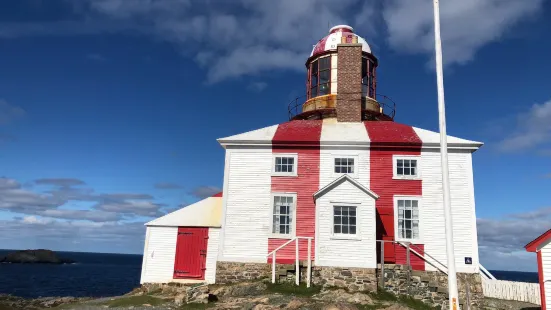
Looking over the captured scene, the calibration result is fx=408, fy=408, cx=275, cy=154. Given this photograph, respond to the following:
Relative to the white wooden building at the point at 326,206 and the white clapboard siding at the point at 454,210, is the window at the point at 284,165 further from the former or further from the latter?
the white clapboard siding at the point at 454,210

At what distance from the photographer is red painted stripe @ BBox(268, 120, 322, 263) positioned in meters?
17.8

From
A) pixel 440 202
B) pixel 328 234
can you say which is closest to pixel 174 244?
pixel 328 234

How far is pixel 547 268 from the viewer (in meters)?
13.6

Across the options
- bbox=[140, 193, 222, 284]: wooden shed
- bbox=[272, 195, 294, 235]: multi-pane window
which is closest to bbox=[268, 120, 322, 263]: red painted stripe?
bbox=[272, 195, 294, 235]: multi-pane window

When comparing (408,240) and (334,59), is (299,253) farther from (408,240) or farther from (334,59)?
(334,59)

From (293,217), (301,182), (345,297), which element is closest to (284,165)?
(301,182)

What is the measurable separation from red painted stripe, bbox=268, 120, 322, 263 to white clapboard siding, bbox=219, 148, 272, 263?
0.47 metres

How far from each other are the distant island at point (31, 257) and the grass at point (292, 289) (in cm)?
11324

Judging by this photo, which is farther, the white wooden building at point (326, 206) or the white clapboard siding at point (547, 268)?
the white wooden building at point (326, 206)

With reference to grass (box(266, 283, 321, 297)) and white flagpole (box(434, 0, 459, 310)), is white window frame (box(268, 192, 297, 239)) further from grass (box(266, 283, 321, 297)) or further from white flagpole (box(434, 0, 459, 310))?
white flagpole (box(434, 0, 459, 310))

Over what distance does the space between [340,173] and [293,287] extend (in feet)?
18.3

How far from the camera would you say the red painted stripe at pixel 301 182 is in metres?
17.8

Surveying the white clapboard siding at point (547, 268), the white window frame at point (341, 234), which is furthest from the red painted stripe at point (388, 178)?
the white clapboard siding at point (547, 268)

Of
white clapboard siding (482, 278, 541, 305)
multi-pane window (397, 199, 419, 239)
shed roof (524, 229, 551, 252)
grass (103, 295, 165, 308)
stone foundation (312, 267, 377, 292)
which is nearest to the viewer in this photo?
shed roof (524, 229, 551, 252)
